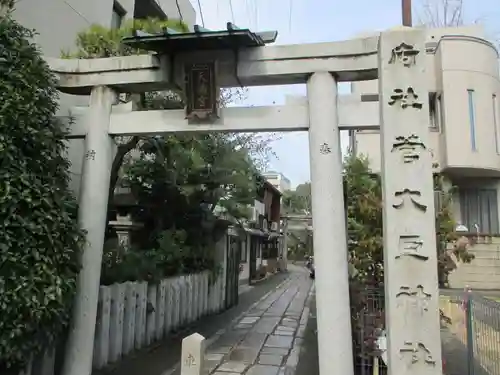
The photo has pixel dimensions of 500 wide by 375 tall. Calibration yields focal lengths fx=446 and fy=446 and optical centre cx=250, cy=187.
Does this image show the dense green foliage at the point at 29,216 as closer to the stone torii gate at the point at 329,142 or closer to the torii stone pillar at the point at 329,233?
the stone torii gate at the point at 329,142

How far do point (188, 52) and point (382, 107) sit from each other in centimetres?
293

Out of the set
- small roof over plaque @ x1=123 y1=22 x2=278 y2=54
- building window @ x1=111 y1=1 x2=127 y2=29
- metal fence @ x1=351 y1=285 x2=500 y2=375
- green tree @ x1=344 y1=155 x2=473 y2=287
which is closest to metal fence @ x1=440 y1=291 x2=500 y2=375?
metal fence @ x1=351 y1=285 x2=500 y2=375

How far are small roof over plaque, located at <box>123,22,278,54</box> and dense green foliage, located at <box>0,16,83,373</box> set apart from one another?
140cm

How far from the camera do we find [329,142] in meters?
6.02

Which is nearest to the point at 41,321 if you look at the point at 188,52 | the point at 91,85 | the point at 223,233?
the point at 91,85

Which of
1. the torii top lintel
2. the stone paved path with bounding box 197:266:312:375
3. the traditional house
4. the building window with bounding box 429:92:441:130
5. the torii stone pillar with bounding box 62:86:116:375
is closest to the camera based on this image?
the torii top lintel

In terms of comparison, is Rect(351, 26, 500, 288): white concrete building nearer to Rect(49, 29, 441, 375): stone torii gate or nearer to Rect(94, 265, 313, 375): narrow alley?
Rect(94, 265, 313, 375): narrow alley

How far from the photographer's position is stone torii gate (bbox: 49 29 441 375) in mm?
4863

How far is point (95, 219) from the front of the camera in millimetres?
6492

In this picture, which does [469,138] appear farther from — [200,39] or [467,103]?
[200,39]

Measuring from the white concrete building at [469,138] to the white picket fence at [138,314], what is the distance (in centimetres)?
848

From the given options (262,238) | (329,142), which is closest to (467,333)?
(329,142)

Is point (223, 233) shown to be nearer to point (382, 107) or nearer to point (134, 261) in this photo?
point (134, 261)

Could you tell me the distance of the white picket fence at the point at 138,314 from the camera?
25.7ft
